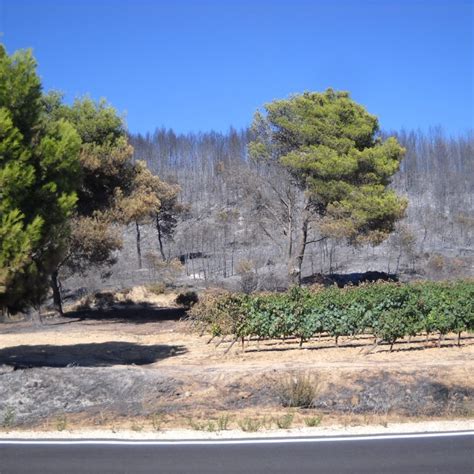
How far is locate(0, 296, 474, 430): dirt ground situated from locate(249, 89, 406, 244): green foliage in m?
14.0

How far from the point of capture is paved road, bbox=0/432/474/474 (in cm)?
707

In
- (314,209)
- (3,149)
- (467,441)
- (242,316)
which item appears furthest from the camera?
(314,209)

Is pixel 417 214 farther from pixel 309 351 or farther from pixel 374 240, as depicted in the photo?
pixel 309 351

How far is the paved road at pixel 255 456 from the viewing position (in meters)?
7.07

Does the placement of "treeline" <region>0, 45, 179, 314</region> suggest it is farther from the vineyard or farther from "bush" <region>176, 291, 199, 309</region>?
"bush" <region>176, 291, 199, 309</region>

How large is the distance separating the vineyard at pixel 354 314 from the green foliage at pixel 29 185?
6.48 m

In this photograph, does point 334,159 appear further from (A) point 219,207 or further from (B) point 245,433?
(A) point 219,207

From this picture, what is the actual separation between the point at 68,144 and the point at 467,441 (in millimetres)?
9663

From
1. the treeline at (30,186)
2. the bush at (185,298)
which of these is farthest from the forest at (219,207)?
the bush at (185,298)

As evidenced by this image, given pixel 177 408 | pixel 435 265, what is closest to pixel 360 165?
pixel 435 265

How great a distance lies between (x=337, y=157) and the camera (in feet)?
106

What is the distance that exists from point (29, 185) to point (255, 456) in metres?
7.82

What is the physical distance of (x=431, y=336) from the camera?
2011 cm

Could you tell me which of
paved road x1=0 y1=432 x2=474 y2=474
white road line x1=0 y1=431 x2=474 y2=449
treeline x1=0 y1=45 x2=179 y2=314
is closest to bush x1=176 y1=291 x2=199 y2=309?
treeline x1=0 y1=45 x2=179 y2=314
